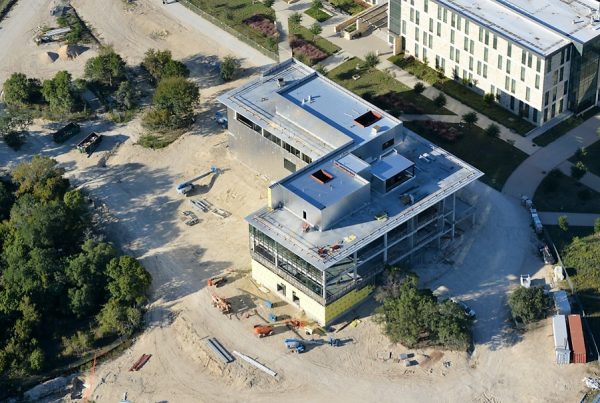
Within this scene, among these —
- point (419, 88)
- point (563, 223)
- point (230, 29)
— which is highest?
point (230, 29)

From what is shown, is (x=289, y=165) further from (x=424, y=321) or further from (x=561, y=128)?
(x=561, y=128)

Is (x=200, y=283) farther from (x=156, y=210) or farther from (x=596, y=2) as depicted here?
(x=596, y=2)

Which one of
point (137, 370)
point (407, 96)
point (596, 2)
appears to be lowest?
point (137, 370)

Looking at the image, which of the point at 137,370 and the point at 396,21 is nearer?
the point at 137,370

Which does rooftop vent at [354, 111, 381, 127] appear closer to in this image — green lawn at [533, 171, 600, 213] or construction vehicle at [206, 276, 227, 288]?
green lawn at [533, 171, 600, 213]

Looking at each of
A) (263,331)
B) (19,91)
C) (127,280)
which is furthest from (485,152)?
(19,91)

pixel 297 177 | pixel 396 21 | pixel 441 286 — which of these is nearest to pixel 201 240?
pixel 297 177

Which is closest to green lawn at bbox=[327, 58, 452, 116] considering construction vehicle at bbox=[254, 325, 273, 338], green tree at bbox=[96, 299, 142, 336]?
construction vehicle at bbox=[254, 325, 273, 338]
